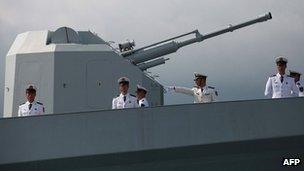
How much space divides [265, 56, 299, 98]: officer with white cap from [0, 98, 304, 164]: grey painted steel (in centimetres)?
44

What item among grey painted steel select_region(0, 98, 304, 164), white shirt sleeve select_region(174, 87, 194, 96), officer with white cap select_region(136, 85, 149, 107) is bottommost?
grey painted steel select_region(0, 98, 304, 164)

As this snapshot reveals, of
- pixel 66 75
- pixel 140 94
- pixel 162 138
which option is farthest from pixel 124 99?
pixel 66 75

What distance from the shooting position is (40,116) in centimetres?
671

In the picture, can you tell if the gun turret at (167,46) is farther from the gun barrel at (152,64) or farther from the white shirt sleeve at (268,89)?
the white shirt sleeve at (268,89)

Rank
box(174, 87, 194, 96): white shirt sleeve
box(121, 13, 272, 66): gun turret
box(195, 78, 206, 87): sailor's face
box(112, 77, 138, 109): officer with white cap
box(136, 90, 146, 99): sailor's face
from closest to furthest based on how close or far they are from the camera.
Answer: box(112, 77, 138, 109): officer with white cap
box(136, 90, 146, 99): sailor's face
box(195, 78, 206, 87): sailor's face
box(174, 87, 194, 96): white shirt sleeve
box(121, 13, 272, 66): gun turret

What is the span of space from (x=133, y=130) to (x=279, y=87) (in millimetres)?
2025

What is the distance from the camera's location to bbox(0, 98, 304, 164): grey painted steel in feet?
22.0

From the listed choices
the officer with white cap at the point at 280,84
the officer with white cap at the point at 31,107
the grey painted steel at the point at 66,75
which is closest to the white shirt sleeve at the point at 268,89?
the officer with white cap at the point at 280,84

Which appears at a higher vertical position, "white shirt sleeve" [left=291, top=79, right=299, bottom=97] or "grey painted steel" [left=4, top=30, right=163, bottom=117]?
"grey painted steel" [left=4, top=30, right=163, bottom=117]

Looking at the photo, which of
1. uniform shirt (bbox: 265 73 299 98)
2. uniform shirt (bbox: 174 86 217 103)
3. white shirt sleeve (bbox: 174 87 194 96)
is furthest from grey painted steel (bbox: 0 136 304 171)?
white shirt sleeve (bbox: 174 87 194 96)

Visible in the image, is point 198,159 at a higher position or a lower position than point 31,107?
lower

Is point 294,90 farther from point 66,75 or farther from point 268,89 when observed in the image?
point 66,75

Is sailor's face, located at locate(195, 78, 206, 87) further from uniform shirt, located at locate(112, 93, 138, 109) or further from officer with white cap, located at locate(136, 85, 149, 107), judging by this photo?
uniform shirt, located at locate(112, 93, 138, 109)

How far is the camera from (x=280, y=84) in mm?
7395
